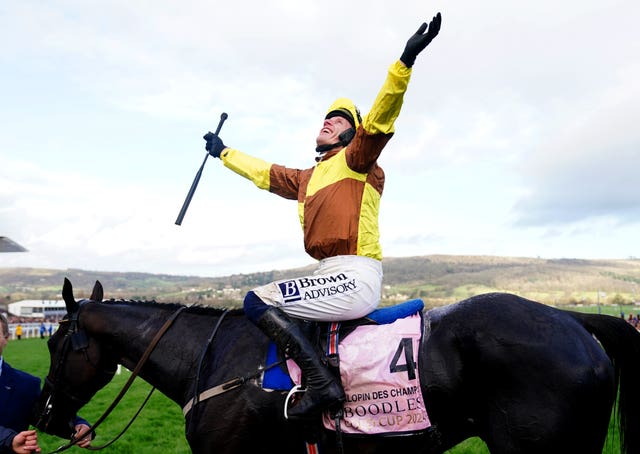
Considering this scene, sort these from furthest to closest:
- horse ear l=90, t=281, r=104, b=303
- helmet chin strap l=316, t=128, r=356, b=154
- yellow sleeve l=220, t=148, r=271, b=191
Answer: yellow sleeve l=220, t=148, r=271, b=191, horse ear l=90, t=281, r=104, b=303, helmet chin strap l=316, t=128, r=356, b=154

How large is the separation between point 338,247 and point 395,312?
675 mm

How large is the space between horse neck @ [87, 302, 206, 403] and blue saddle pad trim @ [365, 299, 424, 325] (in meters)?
1.54

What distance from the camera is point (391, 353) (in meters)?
3.45

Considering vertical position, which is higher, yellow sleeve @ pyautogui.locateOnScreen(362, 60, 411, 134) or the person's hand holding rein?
yellow sleeve @ pyautogui.locateOnScreen(362, 60, 411, 134)

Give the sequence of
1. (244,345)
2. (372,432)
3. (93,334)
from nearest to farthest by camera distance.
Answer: (372,432) < (244,345) < (93,334)

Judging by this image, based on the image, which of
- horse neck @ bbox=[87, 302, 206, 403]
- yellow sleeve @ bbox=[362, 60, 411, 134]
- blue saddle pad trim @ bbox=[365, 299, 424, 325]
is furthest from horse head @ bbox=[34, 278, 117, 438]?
yellow sleeve @ bbox=[362, 60, 411, 134]

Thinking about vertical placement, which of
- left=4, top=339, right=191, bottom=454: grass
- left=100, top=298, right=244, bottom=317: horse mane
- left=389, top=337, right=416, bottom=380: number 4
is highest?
left=100, top=298, right=244, bottom=317: horse mane

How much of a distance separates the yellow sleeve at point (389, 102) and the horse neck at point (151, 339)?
231cm

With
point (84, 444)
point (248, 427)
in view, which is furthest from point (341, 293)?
point (84, 444)

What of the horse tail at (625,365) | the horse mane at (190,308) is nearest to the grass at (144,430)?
the horse tail at (625,365)

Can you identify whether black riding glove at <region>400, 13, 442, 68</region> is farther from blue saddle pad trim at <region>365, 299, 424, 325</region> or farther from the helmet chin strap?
blue saddle pad trim at <region>365, 299, 424, 325</region>

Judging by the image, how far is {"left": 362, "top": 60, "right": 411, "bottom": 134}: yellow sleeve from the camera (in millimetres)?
3410

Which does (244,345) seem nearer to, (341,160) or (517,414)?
(341,160)

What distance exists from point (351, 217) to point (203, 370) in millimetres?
1738
